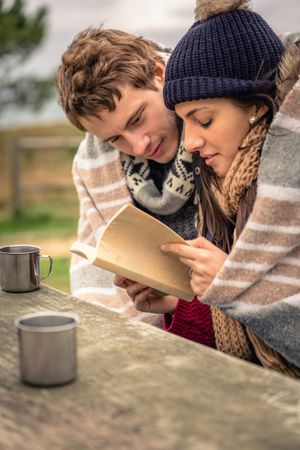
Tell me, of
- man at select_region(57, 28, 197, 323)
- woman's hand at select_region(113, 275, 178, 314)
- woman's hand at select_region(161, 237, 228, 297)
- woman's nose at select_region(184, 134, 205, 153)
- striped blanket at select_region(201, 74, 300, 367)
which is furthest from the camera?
man at select_region(57, 28, 197, 323)

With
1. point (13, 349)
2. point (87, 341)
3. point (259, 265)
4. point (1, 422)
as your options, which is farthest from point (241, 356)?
point (1, 422)

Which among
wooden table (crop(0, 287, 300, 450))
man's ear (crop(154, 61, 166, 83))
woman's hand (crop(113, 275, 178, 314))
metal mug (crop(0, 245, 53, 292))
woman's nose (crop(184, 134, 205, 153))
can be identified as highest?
man's ear (crop(154, 61, 166, 83))

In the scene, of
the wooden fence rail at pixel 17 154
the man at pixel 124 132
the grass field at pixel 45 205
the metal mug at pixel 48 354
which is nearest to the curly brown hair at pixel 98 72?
the man at pixel 124 132

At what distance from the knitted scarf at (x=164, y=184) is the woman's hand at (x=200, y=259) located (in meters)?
0.47

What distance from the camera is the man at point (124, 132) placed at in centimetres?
211

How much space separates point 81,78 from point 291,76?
2.19 ft

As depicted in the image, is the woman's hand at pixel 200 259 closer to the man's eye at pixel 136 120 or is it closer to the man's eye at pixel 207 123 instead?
the man's eye at pixel 207 123

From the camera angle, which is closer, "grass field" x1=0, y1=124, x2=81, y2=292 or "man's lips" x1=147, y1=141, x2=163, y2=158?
"man's lips" x1=147, y1=141, x2=163, y2=158

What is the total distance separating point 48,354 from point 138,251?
60cm

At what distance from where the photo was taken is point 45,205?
9.90m

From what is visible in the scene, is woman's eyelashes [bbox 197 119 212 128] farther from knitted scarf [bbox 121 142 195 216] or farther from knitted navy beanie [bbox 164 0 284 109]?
knitted scarf [bbox 121 142 195 216]

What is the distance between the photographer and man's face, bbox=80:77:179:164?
212 cm

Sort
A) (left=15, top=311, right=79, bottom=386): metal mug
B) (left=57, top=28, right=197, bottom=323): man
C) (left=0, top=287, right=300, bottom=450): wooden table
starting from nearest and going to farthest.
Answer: (left=0, top=287, right=300, bottom=450): wooden table, (left=15, top=311, right=79, bottom=386): metal mug, (left=57, top=28, right=197, bottom=323): man

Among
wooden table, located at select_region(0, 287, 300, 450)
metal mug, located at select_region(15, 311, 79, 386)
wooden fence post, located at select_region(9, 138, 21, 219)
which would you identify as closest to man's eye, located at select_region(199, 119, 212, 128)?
wooden table, located at select_region(0, 287, 300, 450)
